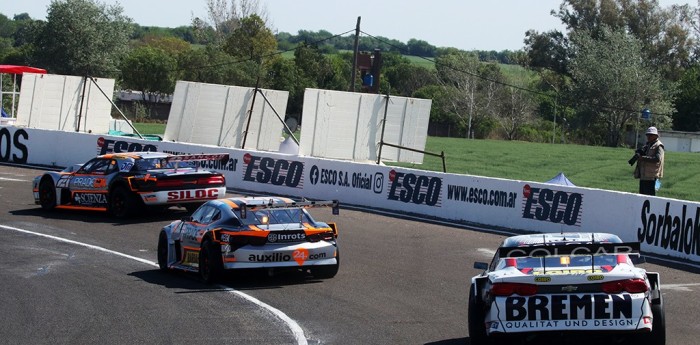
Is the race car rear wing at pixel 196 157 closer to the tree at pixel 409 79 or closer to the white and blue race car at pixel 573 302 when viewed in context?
the white and blue race car at pixel 573 302

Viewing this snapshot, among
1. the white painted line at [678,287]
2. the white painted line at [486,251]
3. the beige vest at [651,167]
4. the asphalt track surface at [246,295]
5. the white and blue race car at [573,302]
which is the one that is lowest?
the asphalt track surface at [246,295]

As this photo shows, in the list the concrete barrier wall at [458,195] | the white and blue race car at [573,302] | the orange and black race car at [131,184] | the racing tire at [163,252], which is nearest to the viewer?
the white and blue race car at [573,302]

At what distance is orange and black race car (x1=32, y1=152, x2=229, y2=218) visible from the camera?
20516mm

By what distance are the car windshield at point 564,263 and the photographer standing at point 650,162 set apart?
10516 mm

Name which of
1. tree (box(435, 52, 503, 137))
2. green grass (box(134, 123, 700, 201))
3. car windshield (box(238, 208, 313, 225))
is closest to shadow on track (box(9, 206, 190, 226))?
car windshield (box(238, 208, 313, 225))

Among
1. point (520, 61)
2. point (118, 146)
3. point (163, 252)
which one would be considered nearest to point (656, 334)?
point (163, 252)

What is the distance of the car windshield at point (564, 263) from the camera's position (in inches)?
359

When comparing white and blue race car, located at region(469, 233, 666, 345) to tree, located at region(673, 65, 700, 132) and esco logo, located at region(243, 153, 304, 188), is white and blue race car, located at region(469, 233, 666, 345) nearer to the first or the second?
esco logo, located at region(243, 153, 304, 188)

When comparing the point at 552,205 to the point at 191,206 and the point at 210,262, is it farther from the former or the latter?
the point at 210,262

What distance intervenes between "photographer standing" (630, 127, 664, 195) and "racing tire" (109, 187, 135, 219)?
961 cm

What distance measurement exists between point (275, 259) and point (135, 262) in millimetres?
3434

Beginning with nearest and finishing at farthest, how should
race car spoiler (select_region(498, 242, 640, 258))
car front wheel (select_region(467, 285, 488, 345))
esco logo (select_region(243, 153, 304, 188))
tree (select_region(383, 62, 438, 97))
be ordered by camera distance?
car front wheel (select_region(467, 285, 488, 345)) → race car spoiler (select_region(498, 242, 640, 258)) → esco logo (select_region(243, 153, 304, 188)) → tree (select_region(383, 62, 438, 97))

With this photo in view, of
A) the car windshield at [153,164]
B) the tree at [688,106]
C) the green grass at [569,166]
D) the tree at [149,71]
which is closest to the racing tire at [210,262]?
the car windshield at [153,164]

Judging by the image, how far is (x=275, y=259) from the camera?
1353 cm
